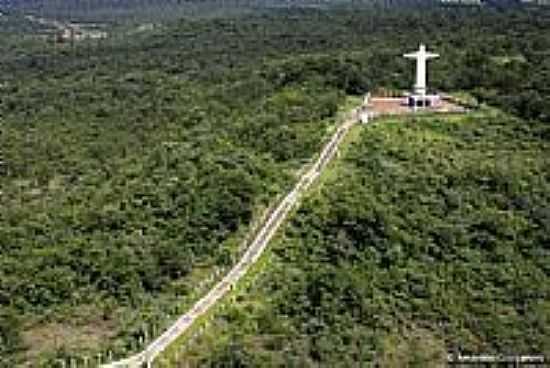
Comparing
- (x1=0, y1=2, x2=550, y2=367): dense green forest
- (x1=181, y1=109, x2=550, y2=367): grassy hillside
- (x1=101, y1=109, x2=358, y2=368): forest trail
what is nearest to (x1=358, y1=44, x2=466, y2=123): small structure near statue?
(x1=0, y1=2, x2=550, y2=367): dense green forest

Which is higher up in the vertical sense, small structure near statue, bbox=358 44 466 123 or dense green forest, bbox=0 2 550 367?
small structure near statue, bbox=358 44 466 123

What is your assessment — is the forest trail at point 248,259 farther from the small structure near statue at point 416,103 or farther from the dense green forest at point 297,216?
the small structure near statue at point 416,103

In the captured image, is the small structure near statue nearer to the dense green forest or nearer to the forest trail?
the dense green forest

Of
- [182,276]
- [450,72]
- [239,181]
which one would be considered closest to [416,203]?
[239,181]

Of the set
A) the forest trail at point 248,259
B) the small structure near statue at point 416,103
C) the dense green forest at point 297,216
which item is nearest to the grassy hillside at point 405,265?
the dense green forest at point 297,216

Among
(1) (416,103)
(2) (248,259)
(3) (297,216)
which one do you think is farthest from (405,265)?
(1) (416,103)

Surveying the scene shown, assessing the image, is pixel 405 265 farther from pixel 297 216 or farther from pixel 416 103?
pixel 416 103
